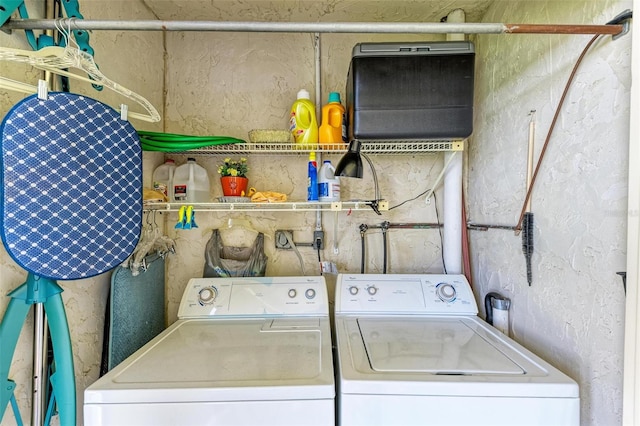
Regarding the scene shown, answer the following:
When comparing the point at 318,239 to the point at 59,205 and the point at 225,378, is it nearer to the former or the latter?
the point at 225,378

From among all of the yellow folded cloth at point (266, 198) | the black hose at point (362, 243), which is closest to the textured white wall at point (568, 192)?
the black hose at point (362, 243)

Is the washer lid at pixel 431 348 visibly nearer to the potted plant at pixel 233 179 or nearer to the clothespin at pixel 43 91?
the potted plant at pixel 233 179

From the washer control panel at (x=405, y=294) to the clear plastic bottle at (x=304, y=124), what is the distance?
0.71 m

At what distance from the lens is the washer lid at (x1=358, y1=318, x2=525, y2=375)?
928 mm

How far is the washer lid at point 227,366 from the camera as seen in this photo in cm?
83

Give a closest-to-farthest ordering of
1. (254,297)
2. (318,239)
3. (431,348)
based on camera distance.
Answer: (431,348) → (254,297) → (318,239)

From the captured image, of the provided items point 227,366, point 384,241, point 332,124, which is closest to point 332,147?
point 332,124

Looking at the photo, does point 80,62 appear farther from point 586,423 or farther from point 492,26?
point 586,423

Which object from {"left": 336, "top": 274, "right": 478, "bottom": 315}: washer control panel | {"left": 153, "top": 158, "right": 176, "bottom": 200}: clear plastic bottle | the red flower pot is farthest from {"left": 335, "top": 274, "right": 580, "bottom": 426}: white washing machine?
{"left": 153, "top": 158, "right": 176, "bottom": 200}: clear plastic bottle

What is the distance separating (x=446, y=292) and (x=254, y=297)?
927 millimetres

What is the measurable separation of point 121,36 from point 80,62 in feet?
2.27

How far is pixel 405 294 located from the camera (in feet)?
4.78

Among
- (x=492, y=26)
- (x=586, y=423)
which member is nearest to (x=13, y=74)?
(x=492, y=26)

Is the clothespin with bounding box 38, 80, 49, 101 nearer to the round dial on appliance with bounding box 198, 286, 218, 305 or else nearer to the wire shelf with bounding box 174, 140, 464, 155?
the wire shelf with bounding box 174, 140, 464, 155
